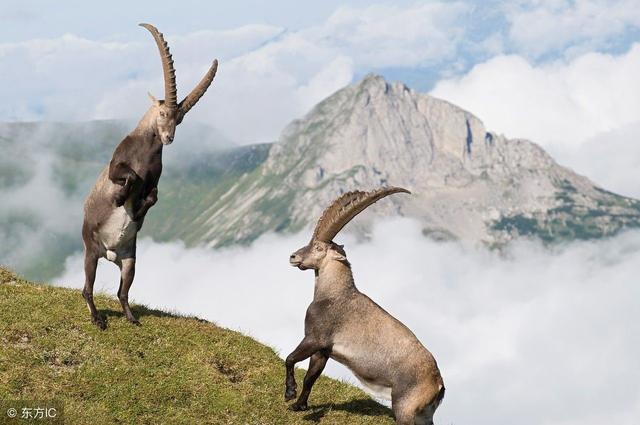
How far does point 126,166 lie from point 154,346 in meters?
4.47

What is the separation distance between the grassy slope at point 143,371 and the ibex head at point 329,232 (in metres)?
3.49

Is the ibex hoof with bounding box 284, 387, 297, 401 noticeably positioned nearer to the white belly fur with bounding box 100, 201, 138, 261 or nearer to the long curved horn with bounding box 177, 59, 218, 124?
the white belly fur with bounding box 100, 201, 138, 261

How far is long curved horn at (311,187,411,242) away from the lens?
16.3 meters

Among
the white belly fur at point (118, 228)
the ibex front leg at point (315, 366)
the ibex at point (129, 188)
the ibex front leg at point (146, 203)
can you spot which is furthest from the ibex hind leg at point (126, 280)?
the ibex front leg at point (315, 366)

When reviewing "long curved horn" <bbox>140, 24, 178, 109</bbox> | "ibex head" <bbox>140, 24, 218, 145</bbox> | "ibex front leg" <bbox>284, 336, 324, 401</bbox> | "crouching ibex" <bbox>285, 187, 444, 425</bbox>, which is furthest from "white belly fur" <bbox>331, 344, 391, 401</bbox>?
"long curved horn" <bbox>140, 24, 178, 109</bbox>

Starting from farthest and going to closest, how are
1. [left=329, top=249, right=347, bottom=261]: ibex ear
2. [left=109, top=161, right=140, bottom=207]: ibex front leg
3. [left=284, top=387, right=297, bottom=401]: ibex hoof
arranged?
[left=109, top=161, right=140, bottom=207]: ibex front leg < [left=329, top=249, right=347, bottom=261]: ibex ear < [left=284, top=387, right=297, bottom=401]: ibex hoof

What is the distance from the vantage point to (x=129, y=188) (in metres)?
18.3

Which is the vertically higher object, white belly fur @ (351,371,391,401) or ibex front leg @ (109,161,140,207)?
ibex front leg @ (109,161,140,207)

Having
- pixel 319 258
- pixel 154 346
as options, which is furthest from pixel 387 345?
pixel 154 346

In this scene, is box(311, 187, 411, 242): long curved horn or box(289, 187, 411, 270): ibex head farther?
box(289, 187, 411, 270): ibex head

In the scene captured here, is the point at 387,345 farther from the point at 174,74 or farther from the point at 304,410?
the point at 174,74

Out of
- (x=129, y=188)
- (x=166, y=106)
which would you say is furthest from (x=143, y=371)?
(x=166, y=106)

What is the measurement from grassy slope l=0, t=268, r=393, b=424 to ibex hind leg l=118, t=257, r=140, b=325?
→ 284 mm

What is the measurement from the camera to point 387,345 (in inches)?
638
